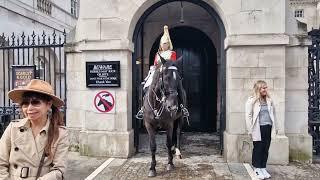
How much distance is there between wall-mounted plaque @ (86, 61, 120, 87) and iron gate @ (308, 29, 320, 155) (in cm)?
461

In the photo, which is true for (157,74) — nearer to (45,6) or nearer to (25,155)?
(25,155)

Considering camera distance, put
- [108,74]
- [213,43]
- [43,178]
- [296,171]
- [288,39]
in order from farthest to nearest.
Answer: [213,43], [108,74], [288,39], [296,171], [43,178]

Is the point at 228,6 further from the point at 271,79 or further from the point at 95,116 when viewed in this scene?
the point at 95,116

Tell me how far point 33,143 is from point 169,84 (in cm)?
375

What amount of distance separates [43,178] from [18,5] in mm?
13117

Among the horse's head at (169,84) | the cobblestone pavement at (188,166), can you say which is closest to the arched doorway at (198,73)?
the cobblestone pavement at (188,166)

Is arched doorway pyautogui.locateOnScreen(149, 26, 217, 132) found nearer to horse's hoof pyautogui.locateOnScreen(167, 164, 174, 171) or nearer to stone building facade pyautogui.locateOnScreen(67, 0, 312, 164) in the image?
stone building facade pyautogui.locateOnScreen(67, 0, 312, 164)

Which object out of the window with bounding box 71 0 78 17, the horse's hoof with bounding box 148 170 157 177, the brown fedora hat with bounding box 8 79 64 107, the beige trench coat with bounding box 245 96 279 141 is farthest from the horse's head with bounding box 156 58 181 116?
the window with bounding box 71 0 78 17

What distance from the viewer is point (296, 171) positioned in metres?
6.99

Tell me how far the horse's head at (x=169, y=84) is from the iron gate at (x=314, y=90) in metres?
3.74

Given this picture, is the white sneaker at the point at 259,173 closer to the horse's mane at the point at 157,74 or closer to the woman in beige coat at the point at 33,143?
the horse's mane at the point at 157,74

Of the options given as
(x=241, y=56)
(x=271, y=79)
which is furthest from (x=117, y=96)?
(x=271, y=79)

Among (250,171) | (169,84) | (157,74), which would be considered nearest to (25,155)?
(169,84)

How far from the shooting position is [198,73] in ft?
41.7
